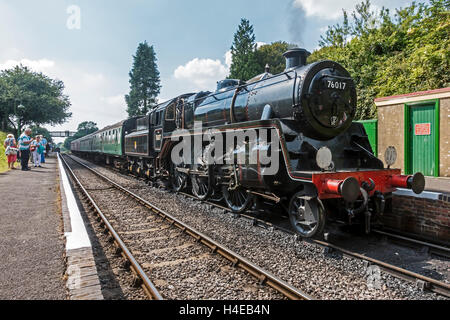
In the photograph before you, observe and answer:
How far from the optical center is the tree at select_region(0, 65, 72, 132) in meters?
33.9

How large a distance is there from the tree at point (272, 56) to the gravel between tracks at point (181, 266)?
35.9 m

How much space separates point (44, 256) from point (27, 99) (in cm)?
3786

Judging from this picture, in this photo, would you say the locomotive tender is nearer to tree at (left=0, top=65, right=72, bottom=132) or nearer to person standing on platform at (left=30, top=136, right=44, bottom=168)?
person standing on platform at (left=30, top=136, right=44, bottom=168)

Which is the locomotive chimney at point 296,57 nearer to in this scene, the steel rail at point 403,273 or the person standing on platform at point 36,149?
the steel rail at point 403,273

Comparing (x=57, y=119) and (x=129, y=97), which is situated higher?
(x=129, y=97)

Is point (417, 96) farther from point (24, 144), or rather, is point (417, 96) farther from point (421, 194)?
point (24, 144)

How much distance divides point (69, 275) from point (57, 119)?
4290 centimetres

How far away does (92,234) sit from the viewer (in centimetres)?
554

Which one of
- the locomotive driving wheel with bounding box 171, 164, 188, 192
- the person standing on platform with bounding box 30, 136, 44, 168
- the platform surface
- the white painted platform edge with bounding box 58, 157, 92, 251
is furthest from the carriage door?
the person standing on platform with bounding box 30, 136, 44, 168

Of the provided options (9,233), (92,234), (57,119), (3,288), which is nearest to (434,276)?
(3,288)

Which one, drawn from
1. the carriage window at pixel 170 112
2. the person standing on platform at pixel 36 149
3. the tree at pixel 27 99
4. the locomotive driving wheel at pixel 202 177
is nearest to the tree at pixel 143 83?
the tree at pixel 27 99

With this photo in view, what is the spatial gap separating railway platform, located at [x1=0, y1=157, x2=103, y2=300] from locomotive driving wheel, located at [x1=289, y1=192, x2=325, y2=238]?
313cm
